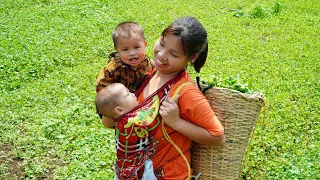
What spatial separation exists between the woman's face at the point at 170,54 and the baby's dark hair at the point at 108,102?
349 millimetres

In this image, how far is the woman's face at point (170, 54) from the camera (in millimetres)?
2676

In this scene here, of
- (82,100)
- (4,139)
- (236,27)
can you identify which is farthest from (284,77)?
(4,139)

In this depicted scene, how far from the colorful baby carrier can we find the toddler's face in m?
0.45

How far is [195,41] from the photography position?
105 inches

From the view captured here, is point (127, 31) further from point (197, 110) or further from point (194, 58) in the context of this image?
point (197, 110)

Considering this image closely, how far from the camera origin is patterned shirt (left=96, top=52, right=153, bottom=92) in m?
3.15

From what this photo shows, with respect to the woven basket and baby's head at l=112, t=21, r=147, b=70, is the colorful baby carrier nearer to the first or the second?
the woven basket

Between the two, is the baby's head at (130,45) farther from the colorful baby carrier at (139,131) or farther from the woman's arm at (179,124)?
the woman's arm at (179,124)

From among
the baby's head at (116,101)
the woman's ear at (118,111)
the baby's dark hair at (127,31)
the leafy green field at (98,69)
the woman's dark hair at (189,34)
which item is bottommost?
the leafy green field at (98,69)

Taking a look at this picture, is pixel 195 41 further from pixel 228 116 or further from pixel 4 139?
pixel 4 139

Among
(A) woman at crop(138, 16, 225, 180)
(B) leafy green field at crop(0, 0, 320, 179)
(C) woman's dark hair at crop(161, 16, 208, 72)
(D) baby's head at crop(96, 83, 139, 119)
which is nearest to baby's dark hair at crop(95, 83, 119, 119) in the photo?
(D) baby's head at crop(96, 83, 139, 119)

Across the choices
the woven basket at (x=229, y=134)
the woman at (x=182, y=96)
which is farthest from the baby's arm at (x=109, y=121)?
the woven basket at (x=229, y=134)

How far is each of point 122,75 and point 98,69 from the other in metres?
4.22

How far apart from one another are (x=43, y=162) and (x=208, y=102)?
9.21ft
